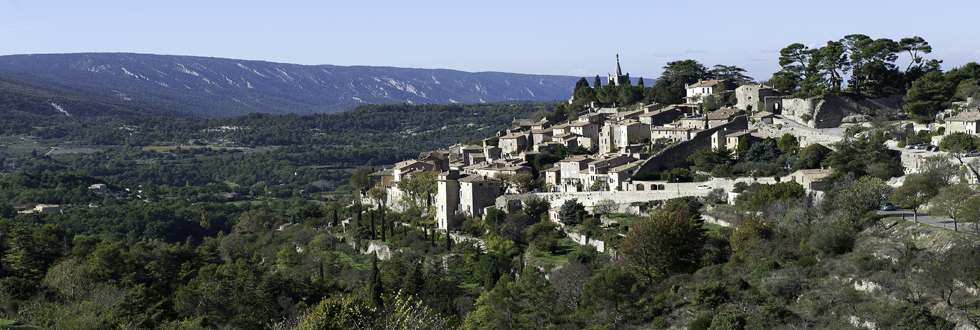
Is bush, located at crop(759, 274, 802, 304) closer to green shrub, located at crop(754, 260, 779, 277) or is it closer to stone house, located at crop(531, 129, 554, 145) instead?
green shrub, located at crop(754, 260, 779, 277)

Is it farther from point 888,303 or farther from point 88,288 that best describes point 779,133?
point 88,288

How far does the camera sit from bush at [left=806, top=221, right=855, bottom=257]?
3039 cm

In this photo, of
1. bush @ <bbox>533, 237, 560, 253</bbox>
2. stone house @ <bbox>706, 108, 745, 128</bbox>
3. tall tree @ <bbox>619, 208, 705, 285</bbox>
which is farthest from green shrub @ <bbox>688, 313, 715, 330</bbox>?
stone house @ <bbox>706, 108, 745, 128</bbox>

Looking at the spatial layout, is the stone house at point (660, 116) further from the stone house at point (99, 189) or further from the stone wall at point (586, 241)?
the stone house at point (99, 189)

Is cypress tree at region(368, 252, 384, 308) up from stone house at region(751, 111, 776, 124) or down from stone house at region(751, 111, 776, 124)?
down

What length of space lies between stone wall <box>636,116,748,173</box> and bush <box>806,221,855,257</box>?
49.5 ft

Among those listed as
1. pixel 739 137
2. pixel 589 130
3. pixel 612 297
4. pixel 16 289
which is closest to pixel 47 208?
pixel 16 289

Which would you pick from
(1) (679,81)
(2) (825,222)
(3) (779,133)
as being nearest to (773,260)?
(2) (825,222)

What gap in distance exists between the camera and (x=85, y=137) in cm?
16525

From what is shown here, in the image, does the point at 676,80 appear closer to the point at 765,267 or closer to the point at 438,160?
the point at 438,160

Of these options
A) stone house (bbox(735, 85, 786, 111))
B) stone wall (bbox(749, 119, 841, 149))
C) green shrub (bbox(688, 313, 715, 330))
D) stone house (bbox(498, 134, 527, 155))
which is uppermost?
stone house (bbox(735, 85, 786, 111))

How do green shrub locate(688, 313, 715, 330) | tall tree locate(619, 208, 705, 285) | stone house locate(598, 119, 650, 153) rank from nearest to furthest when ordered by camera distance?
green shrub locate(688, 313, 715, 330), tall tree locate(619, 208, 705, 285), stone house locate(598, 119, 650, 153)

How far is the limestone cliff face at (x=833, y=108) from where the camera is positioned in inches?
1900

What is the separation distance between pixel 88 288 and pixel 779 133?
35.7 meters
